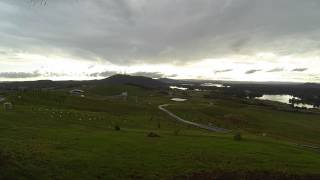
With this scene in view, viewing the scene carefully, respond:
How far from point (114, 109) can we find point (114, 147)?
77.8 metres

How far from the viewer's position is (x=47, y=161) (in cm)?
3130

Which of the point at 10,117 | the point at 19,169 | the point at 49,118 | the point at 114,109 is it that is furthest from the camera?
the point at 114,109

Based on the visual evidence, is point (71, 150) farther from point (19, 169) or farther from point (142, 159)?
point (19, 169)

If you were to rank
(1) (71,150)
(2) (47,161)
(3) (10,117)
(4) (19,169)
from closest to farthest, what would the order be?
(4) (19,169) → (2) (47,161) → (1) (71,150) → (3) (10,117)

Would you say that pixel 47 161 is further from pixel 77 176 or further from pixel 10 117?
pixel 10 117

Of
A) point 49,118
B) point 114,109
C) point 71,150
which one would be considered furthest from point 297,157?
point 114,109

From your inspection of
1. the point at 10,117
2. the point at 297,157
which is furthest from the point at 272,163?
the point at 10,117

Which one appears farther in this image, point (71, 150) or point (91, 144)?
point (91, 144)

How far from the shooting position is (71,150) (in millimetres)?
37906

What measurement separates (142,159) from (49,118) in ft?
126

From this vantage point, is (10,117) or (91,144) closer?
(91,144)

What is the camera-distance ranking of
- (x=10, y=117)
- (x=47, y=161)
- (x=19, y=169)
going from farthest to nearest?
1. (x=10, y=117)
2. (x=47, y=161)
3. (x=19, y=169)

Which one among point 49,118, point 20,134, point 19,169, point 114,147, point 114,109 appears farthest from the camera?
point 114,109

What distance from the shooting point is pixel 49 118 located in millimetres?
69875
